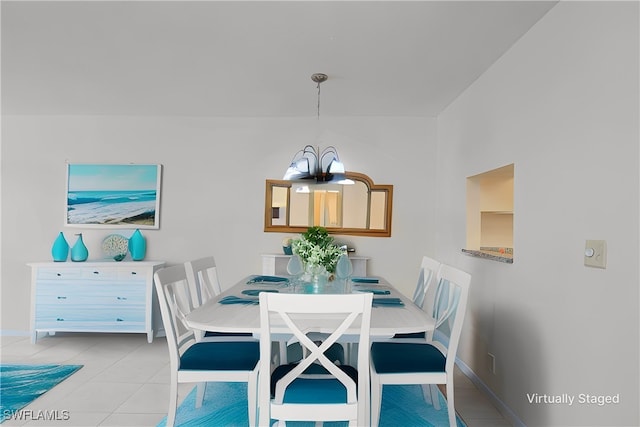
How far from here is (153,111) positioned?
14.3 feet

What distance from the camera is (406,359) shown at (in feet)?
7.38

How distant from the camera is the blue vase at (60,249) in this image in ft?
14.2

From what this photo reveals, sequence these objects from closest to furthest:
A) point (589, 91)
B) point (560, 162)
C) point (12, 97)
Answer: point (589, 91) → point (560, 162) → point (12, 97)

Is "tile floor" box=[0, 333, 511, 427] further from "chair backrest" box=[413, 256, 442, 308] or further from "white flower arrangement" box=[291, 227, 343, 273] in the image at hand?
"white flower arrangement" box=[291, 227, 343, 273]

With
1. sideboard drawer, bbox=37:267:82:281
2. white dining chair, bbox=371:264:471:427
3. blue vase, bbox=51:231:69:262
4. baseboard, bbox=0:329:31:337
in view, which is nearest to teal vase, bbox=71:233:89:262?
blue vase, bbox=51:231:69:262

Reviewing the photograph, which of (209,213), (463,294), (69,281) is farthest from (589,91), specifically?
(69,281)

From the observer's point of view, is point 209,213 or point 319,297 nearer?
point 319,297

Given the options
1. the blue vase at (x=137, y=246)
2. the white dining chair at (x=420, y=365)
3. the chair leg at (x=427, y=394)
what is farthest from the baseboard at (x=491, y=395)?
the blue vase at (x=137, y=246)

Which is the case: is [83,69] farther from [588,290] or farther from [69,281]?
[588,290]

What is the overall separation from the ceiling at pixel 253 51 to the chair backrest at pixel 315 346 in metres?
1.48

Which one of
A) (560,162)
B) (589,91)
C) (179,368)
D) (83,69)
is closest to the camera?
(589,91)

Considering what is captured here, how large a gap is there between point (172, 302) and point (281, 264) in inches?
76.5

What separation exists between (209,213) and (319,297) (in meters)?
3.03

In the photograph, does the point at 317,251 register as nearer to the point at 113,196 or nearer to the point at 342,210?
the point at 342,210
